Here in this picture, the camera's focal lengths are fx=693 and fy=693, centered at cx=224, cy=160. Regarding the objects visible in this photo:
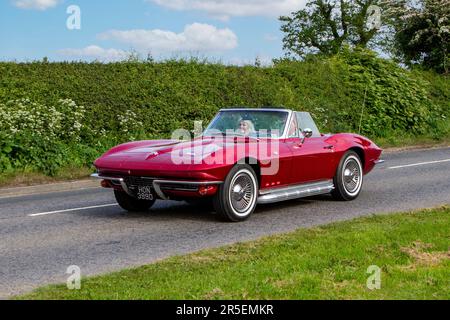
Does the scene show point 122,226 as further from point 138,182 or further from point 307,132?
point 307,132

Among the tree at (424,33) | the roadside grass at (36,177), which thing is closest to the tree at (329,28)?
the tree at (424,33)

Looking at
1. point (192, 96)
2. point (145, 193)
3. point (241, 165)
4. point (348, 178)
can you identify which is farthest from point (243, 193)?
point (192, 96)

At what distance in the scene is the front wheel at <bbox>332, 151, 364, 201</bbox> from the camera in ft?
34.4

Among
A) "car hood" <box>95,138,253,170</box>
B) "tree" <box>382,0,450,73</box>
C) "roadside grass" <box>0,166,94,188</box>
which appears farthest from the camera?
"tree" <box>382,0,450,73</box>

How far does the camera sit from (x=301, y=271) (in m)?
5.84

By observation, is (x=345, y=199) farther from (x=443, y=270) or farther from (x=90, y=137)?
(x=90, y=137)

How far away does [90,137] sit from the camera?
16.7 metres

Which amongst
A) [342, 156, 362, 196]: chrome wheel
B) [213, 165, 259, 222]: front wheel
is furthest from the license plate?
[342, 156, 362, 196]: chrome wheel

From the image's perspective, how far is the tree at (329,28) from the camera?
152ft

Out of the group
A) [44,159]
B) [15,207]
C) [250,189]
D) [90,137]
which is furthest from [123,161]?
[90,137]

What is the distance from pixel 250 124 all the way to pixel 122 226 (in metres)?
2.36

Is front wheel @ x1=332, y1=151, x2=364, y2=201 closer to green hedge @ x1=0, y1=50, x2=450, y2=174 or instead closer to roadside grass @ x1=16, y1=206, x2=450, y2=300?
roadside grass @ x1=16, y1=206, x2=450, y2=300

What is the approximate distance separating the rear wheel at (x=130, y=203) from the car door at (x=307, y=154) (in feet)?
6.92

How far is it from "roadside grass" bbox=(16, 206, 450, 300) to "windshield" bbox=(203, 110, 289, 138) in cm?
233
